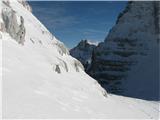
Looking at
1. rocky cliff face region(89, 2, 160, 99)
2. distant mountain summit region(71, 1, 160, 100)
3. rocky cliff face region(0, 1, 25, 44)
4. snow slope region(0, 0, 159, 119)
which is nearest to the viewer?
snow slope region(0, 0, 159, 119)

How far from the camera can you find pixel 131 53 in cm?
17475

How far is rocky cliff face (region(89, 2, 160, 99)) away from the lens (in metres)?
152

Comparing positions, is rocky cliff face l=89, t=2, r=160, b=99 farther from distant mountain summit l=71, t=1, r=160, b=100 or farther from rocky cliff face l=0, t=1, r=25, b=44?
rocky cliff face l=0, t=1, r=25, b=44

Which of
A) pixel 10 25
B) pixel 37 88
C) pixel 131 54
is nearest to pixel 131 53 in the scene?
pixel 131 54

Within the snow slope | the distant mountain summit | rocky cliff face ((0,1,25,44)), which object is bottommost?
the snow slope

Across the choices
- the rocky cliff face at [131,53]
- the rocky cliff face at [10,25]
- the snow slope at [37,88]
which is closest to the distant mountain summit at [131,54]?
the rocky cliff face at [131,53]

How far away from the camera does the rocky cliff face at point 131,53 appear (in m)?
152

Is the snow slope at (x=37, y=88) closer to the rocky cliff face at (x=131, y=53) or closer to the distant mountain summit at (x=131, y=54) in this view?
the rocky cliff face at (x=131, y=53)

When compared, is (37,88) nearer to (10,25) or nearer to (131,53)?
(10,25)

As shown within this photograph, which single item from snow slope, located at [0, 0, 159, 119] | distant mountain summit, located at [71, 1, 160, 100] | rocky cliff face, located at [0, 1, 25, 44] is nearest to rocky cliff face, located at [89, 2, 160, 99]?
distant mountain summit, located at [71, 1, 160, 100]

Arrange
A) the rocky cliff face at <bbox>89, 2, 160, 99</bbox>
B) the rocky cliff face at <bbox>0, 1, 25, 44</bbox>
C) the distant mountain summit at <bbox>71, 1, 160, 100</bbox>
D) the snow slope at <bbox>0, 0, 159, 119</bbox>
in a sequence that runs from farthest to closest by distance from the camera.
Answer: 1. the rocky cliff face at <bbox>89, 2, 160, 99</bbox>
2. the distant mountain summit at <bbox>71, 1, 160, 100</bbox>
3. the rocky cliff face at <bbox>0, 1, 25, 44</bbox>
4. the snow slope at <bbox>0, 0, 159, 119</bbox>

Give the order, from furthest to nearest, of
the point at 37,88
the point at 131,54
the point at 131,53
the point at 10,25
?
the point at 131,53 < the point at 131,54 < the point at 10,25 < the point at 37,88

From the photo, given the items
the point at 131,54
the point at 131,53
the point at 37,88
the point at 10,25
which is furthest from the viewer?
the point at 131,53

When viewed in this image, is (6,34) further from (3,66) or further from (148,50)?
(148,50)
